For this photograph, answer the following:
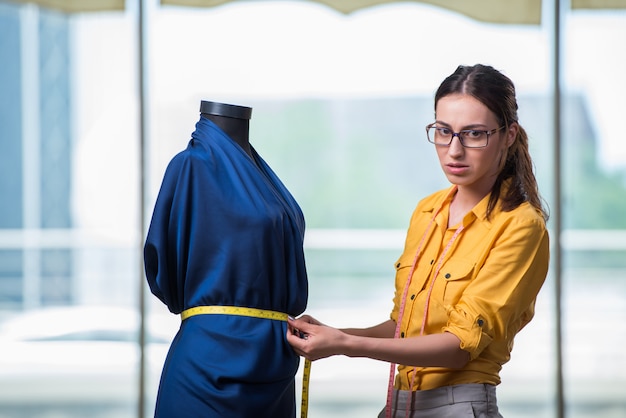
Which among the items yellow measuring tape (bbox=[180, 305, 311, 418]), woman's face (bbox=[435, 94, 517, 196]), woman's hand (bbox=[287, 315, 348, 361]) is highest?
woman's face (bbox=[435, 94, 517, 196])

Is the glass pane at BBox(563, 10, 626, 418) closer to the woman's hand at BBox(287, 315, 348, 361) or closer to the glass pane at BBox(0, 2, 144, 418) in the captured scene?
the glass pane at BBox(0, 2, 144, 418)

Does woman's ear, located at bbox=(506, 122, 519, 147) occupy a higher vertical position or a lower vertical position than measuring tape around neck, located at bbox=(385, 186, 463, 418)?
higher

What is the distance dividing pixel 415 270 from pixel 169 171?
0.53 meters

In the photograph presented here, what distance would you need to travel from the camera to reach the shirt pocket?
1629 millimetres

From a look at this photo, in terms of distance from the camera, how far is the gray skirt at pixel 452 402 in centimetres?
162

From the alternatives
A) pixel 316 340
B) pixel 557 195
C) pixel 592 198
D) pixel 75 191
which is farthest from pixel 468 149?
pixel 75 191

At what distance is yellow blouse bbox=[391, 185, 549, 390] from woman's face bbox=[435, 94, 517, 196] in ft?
0.27

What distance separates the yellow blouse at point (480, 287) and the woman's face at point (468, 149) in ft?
0.27

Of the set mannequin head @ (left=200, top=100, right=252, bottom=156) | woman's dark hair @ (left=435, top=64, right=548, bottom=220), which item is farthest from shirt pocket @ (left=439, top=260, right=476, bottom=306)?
mannequin head @ (left=200, top=100, right=252, bottom=156)

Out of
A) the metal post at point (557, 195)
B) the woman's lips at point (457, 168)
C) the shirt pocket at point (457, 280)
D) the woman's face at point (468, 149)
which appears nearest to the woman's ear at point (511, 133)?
the woman's face at point (468, 149)

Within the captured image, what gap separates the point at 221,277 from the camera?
155 cm

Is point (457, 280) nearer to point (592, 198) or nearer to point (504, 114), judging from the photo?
point (504, 114)

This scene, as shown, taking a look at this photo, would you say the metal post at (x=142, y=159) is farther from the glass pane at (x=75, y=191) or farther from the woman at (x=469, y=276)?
the woman at (x=469, y=276)

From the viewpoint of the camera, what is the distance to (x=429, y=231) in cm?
176
